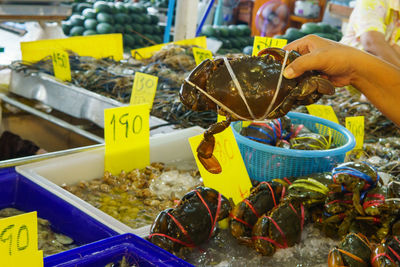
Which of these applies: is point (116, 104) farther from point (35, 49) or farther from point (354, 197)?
point (354, 197)

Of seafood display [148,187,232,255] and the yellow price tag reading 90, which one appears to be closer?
seafood display [148,187,232,255]

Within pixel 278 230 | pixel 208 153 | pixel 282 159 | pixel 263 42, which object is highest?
pixel 263 42

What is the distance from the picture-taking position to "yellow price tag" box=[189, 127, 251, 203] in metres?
1.72

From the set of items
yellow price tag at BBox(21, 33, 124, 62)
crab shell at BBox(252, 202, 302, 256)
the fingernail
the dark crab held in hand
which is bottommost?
crab shell at BBox(252, 202, 302, 256)

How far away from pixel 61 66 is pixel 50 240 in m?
1.88

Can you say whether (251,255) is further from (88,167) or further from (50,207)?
(88,167)

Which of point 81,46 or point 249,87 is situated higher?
point 249,87

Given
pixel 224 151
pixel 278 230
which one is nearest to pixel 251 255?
pixel 278 230

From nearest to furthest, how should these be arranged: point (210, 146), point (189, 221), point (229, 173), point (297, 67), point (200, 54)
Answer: point (297, 67)
point (210, 146)
point (189, 221)
point (229, 173)
point (200, 54)

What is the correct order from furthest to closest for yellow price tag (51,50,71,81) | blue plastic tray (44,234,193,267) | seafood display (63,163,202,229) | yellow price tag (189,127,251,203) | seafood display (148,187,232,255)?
1. yellow price tag (51,50,71,81)
2. seafood display (63,163,202,229)
3. yellow price tag (189,127,251,203)
4. seafood display (148,187,232,255)
5. blue plastic tray (44,234,193,267)

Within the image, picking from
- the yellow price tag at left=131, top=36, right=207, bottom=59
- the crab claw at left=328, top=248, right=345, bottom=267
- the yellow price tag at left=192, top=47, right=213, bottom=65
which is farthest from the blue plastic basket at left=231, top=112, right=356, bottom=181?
the yellow price tag at left=131, top=36, right=207, bottom=59

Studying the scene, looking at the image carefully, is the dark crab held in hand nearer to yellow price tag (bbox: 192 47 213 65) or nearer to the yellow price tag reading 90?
the yellow price tag reading 90

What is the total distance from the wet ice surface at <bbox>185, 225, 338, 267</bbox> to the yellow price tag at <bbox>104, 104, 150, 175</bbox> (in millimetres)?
648

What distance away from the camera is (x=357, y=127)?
93.6 inches
